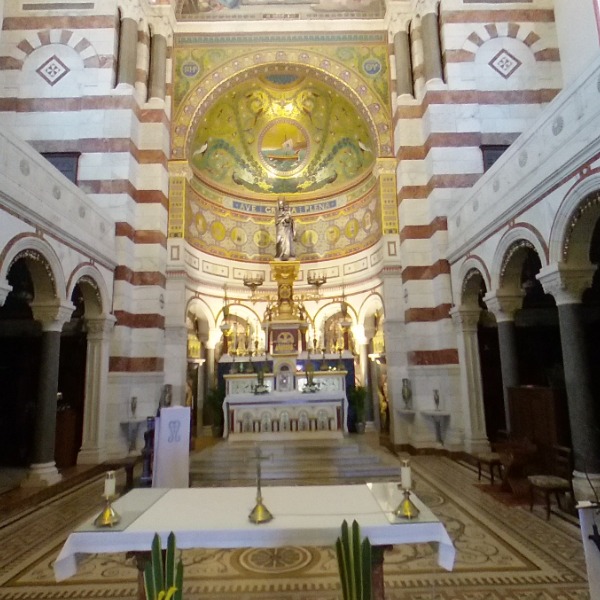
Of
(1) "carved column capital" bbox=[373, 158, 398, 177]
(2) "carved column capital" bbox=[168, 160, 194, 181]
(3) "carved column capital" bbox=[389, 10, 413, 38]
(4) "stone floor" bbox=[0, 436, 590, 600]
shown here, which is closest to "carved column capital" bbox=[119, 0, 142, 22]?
(2) "carved column capital" bbox=[168, 160, 194, 181]

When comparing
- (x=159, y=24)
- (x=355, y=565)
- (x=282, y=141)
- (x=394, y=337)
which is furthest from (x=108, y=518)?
(x=282, y=141)

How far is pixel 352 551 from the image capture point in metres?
2.58

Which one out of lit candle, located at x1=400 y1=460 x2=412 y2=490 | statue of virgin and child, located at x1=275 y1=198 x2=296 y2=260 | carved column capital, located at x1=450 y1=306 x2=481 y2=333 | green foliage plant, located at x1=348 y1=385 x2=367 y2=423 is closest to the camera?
lit candle, located at x1=400 y1=460 x2=412 y2=490

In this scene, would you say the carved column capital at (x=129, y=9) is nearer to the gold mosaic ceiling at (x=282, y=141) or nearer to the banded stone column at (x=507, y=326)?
the gold mosaic ceiling at (x=282, y=141)

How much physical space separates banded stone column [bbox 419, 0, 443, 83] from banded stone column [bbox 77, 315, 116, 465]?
31.6 feet

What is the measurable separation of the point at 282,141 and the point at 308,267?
15.0ft

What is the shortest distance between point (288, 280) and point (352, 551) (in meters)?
12.5

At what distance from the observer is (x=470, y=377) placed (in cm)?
1019

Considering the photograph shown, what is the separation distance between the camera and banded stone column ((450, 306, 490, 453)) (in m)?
9.90

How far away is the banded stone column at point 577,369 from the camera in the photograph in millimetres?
6211

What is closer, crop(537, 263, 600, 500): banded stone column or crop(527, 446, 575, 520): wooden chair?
crop(527, 446, 575, 520): wooden chair

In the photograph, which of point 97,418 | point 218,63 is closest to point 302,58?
point 218,63

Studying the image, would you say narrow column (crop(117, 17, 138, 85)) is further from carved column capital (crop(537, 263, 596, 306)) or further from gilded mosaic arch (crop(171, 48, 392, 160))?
carved column capital (crop(537, 263, 596, 306))

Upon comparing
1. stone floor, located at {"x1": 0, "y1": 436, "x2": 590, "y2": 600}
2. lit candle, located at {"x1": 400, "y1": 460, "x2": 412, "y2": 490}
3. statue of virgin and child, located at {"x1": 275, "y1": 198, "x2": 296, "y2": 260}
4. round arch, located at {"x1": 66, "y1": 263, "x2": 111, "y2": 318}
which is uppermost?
statue of virgin and child, located at {"x1": 275, "y1": 198, "x2": 296, "y2": 260}
